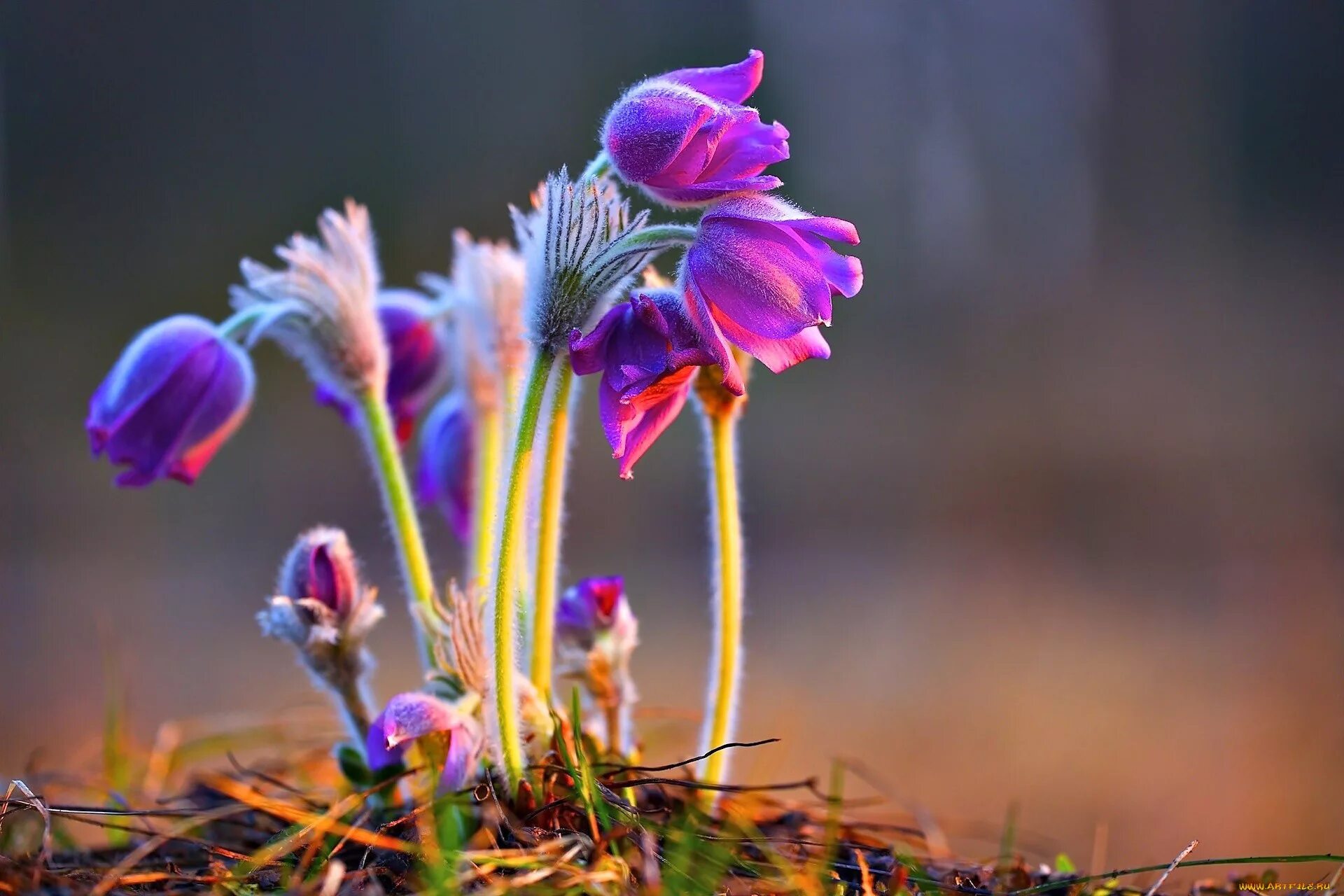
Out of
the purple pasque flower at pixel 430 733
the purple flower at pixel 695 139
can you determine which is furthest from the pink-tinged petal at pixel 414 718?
the purple flower at pixel 695 139

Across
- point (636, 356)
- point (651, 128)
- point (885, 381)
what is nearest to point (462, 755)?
point (636, 356)

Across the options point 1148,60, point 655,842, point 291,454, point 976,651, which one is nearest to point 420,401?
point 655,842

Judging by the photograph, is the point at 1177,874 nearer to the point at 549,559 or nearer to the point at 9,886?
the point at 549,559

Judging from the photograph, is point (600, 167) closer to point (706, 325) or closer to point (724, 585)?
point (706, 325)

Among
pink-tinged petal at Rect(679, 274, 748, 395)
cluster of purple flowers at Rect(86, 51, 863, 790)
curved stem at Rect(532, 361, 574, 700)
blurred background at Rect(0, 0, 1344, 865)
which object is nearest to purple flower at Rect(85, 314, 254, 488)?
cluster of purple flowers at Rect(86, 51, 863, 790)

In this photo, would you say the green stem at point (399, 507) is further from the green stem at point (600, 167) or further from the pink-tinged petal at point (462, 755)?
the green stem at point (600, 167)
